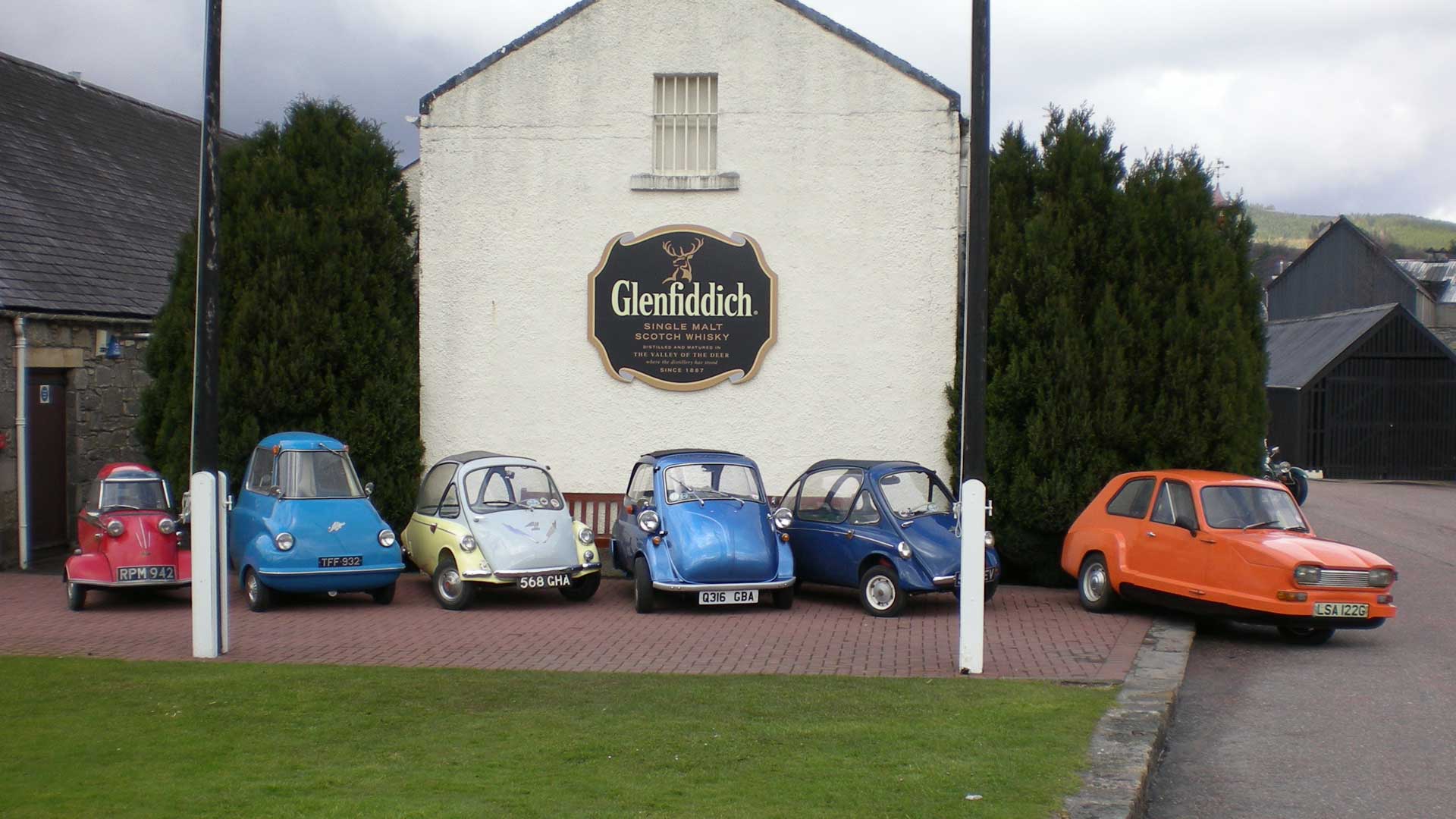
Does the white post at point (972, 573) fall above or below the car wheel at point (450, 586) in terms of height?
above

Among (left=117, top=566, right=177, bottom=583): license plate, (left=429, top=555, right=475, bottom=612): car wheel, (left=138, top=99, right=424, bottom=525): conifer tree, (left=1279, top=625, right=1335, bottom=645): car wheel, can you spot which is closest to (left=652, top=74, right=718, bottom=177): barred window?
(left=138, top=99, right=424, bottom=525): conifer tree

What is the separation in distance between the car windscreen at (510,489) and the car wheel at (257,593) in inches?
85.1

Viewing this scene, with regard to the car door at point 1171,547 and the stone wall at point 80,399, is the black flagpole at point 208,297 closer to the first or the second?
the stone wall at point 80,399

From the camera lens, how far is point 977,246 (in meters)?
9.91

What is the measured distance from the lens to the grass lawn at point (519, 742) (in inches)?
242

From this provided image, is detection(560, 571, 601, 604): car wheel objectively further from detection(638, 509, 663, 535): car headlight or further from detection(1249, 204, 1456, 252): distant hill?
detection(1249, 204, 1456, 252): distant hill

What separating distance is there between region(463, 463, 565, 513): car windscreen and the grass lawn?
4277mm

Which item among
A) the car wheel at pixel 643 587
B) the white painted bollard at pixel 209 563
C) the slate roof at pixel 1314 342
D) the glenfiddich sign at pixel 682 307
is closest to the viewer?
the white painted bollard at pixel 209 563

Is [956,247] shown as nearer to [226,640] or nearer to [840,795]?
[226,640]

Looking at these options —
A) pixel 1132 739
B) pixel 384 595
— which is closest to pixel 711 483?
pixel 384 595

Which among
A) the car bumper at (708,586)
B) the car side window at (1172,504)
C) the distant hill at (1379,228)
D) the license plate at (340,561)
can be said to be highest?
the distant hill at (1379,228)

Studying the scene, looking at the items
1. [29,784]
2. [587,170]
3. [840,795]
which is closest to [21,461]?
[587,170]

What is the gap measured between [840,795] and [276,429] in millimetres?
11607

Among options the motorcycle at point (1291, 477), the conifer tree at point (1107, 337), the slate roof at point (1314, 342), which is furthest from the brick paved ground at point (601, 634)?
the slate roof at point (1314, 342)
